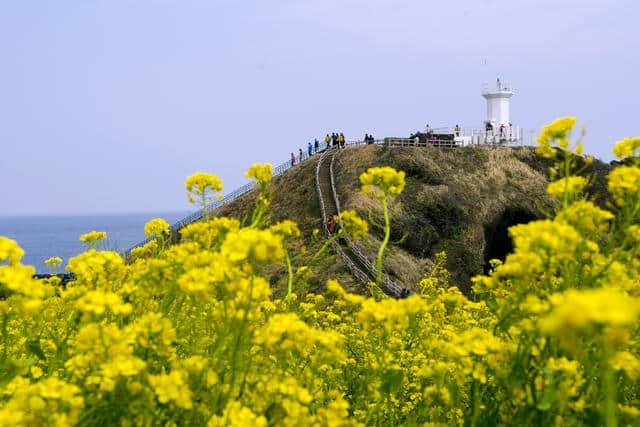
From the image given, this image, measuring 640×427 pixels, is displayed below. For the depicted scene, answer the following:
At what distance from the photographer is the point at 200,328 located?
3.50 m

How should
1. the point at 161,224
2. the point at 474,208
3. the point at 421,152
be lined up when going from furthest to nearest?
the point at 421,152 → the point at 474,208 → the point at 161,224

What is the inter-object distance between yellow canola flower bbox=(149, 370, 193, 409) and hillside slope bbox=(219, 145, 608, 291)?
16360mm

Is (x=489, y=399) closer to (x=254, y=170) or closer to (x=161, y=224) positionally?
(x=254, y=170)

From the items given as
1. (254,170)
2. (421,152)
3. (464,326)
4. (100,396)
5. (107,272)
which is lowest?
(464,326)

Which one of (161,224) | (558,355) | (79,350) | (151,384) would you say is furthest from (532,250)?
(161,224)

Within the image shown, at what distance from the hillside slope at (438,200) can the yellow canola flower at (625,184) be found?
15946 mm

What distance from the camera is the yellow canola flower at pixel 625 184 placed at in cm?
238

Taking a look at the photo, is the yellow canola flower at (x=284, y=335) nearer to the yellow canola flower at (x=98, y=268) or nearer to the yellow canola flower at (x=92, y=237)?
the yellow canola flower at (x=98, y=268)

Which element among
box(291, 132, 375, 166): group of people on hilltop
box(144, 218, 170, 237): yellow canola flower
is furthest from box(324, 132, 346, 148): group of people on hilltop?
box(144, 218, 170, 237): yellow canola flower

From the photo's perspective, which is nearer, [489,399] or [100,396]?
[100,396]

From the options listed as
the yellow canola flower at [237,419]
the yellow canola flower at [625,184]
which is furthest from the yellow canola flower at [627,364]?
the yellow canola flower at [237,419]

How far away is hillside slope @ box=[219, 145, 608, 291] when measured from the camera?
22484 millimetres

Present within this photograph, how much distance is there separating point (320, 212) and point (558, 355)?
21.1 m

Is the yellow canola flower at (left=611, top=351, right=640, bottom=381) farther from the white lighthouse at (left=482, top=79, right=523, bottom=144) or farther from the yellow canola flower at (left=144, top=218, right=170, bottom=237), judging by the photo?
the white lighthouse at (left=482, top=79, right=523, bottom=144)
